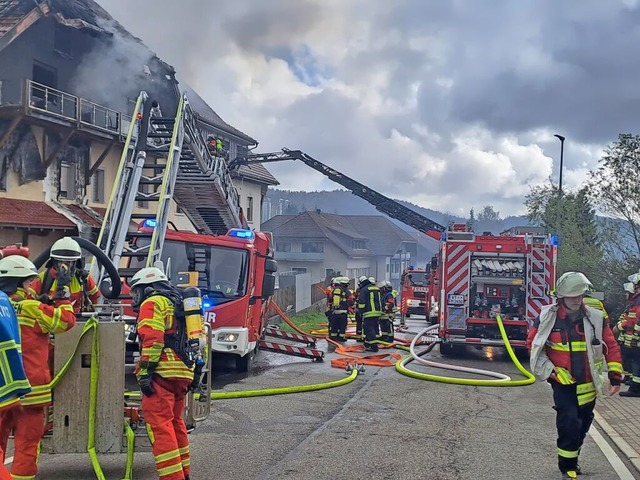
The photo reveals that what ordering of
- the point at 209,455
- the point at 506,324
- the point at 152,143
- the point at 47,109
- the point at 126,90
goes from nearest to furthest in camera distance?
the point at 209,455 → the point at 152,143 → the point at 506,324 → the point at 47,109 → the point at 126,90

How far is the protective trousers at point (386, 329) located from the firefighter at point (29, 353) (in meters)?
9.95

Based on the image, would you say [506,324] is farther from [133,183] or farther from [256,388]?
[133,183]

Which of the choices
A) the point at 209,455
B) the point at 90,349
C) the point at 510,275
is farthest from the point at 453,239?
the point at 90,349

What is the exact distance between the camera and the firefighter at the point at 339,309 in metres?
14.6

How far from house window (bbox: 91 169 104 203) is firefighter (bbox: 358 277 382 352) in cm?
1192

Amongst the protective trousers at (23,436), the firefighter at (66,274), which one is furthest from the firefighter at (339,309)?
the protective trousers at (23,436)

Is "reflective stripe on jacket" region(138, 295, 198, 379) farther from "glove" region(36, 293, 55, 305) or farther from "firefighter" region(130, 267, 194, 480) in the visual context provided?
"glove" region(36, 293, 55, 305)

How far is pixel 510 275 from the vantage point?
13.1m

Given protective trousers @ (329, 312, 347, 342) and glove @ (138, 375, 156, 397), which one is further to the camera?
protective trousers @ (329, 312, 347, 342)

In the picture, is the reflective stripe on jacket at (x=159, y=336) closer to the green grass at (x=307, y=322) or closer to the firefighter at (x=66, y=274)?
the firefighter at (x=66, y=274)

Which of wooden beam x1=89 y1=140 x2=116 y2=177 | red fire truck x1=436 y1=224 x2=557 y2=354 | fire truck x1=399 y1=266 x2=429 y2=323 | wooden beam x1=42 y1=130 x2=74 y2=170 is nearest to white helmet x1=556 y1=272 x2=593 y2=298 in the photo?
red fire truck x1=436 y1=224 x2=557 y2=354

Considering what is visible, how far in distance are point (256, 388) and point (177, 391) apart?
14.8 feet

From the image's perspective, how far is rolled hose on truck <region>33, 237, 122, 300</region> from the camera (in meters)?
5.62

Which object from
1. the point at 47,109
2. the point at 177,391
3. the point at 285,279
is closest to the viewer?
the point at 177,391
